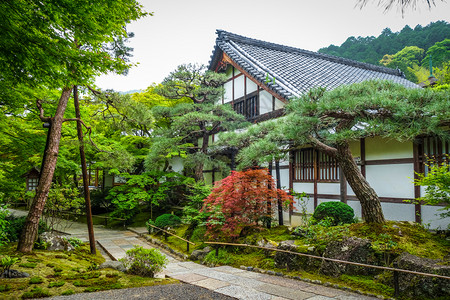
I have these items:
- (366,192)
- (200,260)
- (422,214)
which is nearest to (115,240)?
(200,260)

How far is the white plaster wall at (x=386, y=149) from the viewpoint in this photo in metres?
8.36

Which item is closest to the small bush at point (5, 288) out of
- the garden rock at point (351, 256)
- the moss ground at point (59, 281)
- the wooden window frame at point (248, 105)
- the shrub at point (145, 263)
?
the moss ground at point (59, 281)

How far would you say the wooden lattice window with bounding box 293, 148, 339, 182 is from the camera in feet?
33.4

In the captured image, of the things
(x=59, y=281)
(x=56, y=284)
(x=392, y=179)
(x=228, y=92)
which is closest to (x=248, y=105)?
(x=228, y=92)

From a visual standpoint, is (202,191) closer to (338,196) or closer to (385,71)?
(338,196)

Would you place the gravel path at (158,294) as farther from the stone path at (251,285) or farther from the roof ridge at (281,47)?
the roof ridge at (281,47)

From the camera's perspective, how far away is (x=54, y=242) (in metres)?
9.23

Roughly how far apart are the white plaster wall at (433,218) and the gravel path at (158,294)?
19.3 feet

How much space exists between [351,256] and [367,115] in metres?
2.87

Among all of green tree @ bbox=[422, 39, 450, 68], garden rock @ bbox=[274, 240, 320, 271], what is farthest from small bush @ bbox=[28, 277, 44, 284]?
green tree @ bbox=[422, 39, 450, 68]

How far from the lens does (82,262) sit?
27.0 ft

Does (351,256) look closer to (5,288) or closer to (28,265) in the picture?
(5,288)

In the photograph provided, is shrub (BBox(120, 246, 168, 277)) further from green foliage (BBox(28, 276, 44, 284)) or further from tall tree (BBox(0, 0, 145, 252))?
tall tree (BBox(0, 0, 145, 252))

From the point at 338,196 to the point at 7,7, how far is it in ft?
31.3
